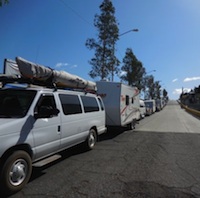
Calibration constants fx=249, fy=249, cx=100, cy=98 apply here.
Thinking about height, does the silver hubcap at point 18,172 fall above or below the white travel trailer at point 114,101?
below

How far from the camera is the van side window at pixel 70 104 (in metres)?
7.14

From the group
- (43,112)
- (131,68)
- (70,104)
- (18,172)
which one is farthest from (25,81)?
(131,68)

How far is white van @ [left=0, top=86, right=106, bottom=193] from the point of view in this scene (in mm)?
4852

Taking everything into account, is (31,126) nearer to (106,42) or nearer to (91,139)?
(91,139)

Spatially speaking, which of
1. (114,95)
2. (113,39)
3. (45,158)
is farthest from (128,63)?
(45,158)

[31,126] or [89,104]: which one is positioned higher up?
[89,104]

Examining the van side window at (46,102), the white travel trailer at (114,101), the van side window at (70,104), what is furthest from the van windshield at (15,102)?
the white travel trailer at (114,101)

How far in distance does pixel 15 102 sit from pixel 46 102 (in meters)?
0.85

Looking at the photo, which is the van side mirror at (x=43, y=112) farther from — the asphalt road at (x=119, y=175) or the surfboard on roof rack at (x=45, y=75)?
the asphalt road at (x=119, y=175)

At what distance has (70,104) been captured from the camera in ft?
24.8

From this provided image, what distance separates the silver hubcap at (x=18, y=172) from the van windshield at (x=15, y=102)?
3.24 ft

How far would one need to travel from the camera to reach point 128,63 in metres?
47.6

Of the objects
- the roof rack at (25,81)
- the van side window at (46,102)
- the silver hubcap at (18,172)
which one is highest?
the roof rack at (25,81)

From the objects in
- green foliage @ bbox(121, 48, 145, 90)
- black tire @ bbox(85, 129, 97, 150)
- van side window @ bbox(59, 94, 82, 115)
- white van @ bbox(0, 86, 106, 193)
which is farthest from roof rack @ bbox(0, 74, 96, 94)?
green foliage @ bbox(121, 48, 145, 90)
